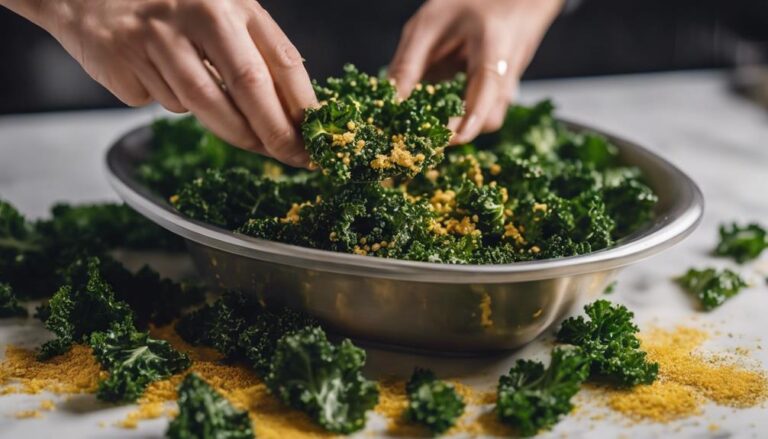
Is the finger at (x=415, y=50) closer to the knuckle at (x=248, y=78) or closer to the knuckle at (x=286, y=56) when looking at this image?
the knuckle at (x=286, y=56)

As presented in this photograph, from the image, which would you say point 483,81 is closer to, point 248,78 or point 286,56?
point 286,56

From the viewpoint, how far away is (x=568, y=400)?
192 cm

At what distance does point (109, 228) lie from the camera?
2.92 metres

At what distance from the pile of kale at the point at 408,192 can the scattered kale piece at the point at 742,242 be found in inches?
16.2

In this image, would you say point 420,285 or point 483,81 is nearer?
point 420,285

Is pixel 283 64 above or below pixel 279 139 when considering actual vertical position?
above

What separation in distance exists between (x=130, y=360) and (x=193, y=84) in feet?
2.16

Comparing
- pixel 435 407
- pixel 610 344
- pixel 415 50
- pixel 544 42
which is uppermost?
pixel 415 50

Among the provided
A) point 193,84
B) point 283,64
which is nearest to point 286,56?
point 283,64

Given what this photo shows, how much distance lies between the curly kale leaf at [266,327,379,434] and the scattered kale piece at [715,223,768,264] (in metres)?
1.59

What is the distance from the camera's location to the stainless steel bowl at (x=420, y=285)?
195cm

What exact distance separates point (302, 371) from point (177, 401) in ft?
0.91

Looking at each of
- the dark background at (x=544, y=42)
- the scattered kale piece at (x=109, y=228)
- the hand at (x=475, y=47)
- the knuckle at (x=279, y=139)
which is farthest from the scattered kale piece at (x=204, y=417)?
the dark background at (x=544, y=42)

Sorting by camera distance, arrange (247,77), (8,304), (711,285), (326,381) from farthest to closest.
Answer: (711,285) < (8,304) < (247,77) < (326,381)
